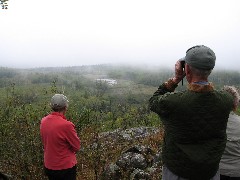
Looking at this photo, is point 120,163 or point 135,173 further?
point 120,163

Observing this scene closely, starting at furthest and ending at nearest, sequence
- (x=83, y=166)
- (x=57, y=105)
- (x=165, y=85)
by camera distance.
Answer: (x=83, y=166), (x=57, y=105), (x=165, y=85)

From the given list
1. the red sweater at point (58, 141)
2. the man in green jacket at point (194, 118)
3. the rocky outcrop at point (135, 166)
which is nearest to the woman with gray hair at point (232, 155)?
the man in green jacket at point (194, 118)

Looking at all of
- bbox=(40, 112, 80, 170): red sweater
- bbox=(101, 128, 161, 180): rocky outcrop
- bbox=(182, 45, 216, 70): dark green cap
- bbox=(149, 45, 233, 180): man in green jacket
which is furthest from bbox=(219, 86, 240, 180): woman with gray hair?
bbox=(101, 128, 161, 180): rocky outcrop

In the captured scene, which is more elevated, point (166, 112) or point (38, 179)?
point (166, 112)

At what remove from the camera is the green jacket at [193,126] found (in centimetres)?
298

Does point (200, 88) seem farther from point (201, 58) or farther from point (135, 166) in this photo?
point (135, 166)

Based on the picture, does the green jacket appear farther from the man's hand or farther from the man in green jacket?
the man's hand

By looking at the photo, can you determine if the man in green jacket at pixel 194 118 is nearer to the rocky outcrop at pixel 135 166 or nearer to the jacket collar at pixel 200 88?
the jacket collar at pixel 200 88

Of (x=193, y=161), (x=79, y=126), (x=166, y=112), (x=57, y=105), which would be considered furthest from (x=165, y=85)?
(x=79, y=126)

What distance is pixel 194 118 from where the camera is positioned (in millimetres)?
3010

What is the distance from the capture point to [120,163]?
8297 mm

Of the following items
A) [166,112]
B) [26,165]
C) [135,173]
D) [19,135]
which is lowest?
[135,173]

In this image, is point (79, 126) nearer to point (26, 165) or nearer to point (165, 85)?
point (26, 165)

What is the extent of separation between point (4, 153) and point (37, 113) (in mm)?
955
